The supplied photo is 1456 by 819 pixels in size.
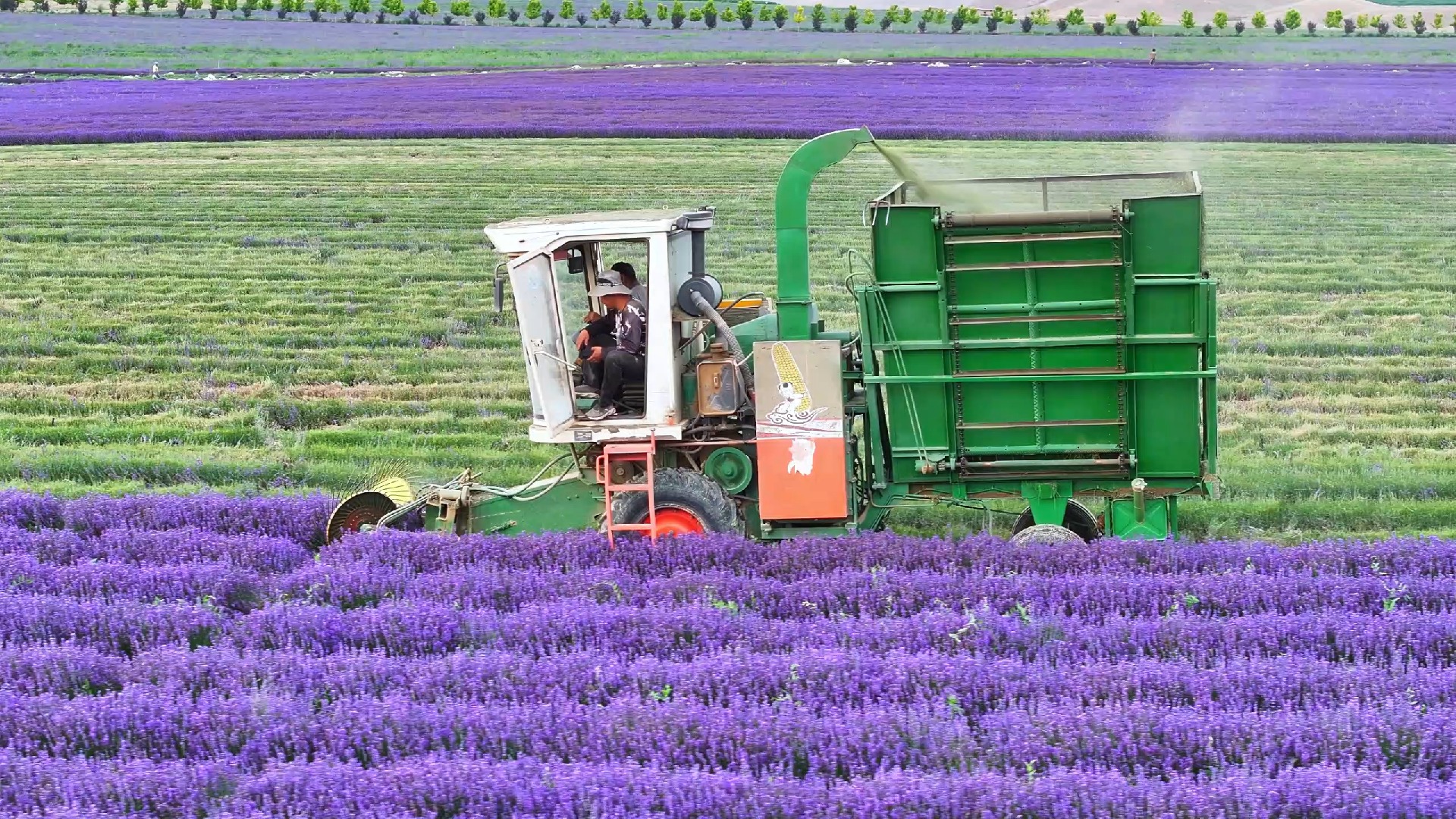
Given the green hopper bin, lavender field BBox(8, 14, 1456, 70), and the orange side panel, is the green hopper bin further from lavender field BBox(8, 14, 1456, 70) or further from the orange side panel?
lavender field BBox(8, 14, 1456, 70)

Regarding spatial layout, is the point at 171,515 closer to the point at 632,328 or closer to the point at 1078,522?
the point at 632,328

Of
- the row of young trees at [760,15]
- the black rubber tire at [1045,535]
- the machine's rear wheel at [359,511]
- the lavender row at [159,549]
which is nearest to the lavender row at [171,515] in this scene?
the machine's rear wheel at [359,511]

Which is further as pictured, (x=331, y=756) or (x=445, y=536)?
(x=445, y=536)

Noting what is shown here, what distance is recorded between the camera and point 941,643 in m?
7.02

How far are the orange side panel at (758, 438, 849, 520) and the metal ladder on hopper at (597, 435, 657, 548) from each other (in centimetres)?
68

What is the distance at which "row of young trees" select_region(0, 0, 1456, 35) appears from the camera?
59.2m

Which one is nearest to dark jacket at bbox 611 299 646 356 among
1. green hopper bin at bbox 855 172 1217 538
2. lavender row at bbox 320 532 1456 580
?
lavender row at bbox 320 532 1456 580

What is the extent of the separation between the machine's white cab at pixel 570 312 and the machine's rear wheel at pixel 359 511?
4.36 feet

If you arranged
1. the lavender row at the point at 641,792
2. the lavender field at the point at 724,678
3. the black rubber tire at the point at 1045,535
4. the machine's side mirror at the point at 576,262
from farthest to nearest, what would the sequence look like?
the machine's side mirror at the point at 576,262 → the black rubber tire at the point at 1045,535 → the lavender field at the point at 724,678 → the lavender row at the point at 641,792

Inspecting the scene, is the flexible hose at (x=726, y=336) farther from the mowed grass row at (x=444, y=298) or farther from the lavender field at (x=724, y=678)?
the mowed grass row at (x=444, y=298)

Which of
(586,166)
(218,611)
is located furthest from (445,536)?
(586,166)

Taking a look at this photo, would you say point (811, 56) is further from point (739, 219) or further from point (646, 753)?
point (646, 753)

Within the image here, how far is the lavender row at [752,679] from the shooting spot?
6.27m

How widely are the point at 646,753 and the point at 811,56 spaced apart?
148 ft
